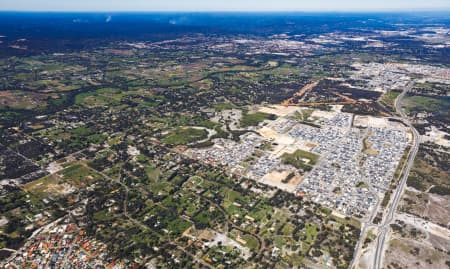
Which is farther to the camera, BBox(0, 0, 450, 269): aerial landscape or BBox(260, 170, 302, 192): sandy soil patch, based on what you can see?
BBox(260, 170, 302, 192): sandy soil patch

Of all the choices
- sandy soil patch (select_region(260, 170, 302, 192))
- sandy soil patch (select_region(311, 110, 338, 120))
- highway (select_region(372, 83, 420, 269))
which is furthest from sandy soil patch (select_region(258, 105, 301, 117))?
sandy soil patch (select_region(260, 170, 302, 192))

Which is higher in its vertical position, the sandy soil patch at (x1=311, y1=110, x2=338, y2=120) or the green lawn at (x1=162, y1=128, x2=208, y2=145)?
the green lawn at (x1=162, y1=128, x2=208, y2=145)

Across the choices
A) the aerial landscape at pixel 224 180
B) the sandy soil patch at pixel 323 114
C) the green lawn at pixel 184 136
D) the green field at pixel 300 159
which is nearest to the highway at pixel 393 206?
the aerial landscape at pixel 224 180

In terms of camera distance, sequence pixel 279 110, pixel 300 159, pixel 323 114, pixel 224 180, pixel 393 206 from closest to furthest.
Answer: pixel 393 206, pixel 224 180, pixel 300 159, pixel 323 114, pixel 279 110

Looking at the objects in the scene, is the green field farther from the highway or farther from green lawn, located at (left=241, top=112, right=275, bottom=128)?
green lawn, located at (left=241, top=112, right=275, bottom=128)

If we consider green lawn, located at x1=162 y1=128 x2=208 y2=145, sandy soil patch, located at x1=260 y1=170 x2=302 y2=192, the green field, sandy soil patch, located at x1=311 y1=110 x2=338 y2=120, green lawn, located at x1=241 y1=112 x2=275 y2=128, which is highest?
sandy soil patch, located at x1=260 y1=170 x2=302 y2=192

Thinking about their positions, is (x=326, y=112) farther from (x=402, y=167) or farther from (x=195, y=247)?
(x=195, y=247)

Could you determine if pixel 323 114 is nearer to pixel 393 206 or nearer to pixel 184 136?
pixel 184 136

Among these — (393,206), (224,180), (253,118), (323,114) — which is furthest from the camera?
(323,114)

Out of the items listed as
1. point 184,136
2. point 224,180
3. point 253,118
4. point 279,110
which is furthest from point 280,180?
point 279,110

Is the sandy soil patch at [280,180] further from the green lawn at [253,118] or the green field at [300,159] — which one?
the green lawn at [253,118]

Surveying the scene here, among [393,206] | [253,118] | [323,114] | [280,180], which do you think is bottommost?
[323,114]

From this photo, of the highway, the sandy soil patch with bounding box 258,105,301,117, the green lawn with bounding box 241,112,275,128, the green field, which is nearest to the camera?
the highway
